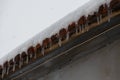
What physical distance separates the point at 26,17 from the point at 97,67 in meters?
0.91

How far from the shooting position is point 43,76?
4.68 feet

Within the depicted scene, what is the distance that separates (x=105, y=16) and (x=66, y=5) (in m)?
0.56

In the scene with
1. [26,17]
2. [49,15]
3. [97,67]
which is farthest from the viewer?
[26,17]

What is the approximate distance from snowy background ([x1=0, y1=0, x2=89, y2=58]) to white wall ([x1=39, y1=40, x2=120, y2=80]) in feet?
1.13

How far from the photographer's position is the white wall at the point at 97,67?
3.74 ft

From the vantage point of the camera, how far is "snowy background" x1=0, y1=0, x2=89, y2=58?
1.65 m

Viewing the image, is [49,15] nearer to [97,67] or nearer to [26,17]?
[26,17]

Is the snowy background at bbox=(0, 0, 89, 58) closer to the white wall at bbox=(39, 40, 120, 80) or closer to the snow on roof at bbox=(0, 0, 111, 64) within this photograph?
the snow on roof at bbox=(0, 0, 111, 64)

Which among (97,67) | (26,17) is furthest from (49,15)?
(97,67)

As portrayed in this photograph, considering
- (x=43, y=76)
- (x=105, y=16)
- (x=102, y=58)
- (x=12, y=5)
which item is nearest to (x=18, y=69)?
(x=43, y=76)

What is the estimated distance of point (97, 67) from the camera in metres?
1.20

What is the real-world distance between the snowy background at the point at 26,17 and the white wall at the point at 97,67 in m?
0.35

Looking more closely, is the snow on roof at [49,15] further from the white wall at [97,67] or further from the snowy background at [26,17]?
the white wall at [97,67]

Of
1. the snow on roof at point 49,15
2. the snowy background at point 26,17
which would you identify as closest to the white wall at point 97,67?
the snow on roof at point 49,15
